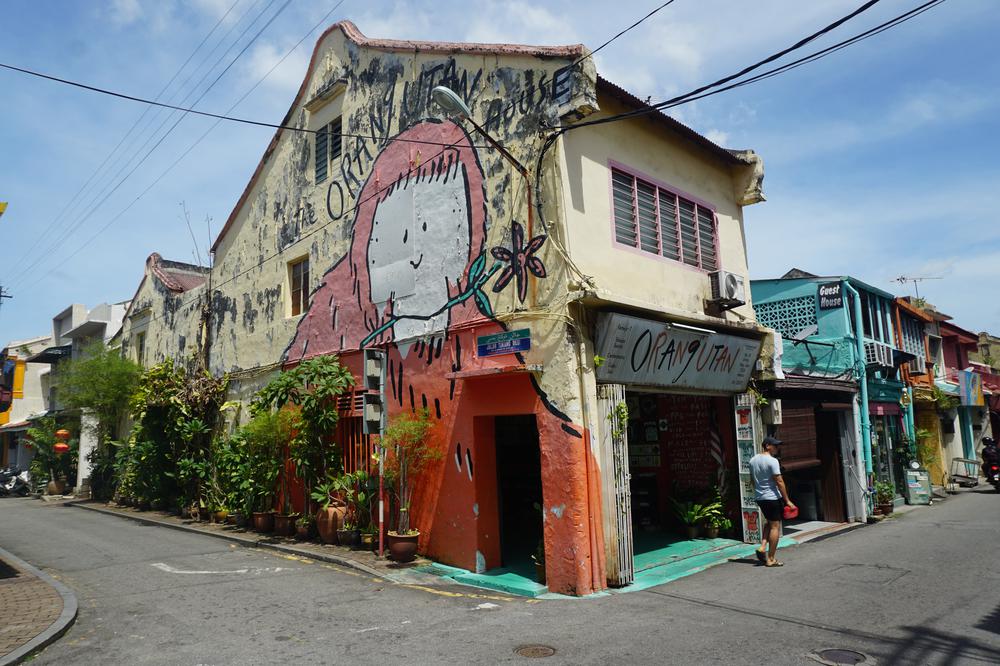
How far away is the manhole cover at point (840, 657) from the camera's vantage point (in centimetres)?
544

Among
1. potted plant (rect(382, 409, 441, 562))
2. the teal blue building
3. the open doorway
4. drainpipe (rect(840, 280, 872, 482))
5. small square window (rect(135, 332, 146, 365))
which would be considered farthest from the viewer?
small square window (rect(135, 332, 146, 365))

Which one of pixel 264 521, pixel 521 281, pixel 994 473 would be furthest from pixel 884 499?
pixel 264 521

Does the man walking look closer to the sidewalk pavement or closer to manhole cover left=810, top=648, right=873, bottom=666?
manhole cover left=810, top=648, right=873, bottom=666

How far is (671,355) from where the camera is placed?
33.1 feet

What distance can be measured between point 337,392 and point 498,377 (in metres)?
3.99

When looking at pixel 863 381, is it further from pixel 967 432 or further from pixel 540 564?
pixel 967 432

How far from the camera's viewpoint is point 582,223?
909cm

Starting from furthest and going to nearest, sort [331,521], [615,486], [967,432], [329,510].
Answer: [967,432]
[329,510]
[331,521]
[615,486]

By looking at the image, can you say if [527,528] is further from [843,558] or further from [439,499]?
[843,558]

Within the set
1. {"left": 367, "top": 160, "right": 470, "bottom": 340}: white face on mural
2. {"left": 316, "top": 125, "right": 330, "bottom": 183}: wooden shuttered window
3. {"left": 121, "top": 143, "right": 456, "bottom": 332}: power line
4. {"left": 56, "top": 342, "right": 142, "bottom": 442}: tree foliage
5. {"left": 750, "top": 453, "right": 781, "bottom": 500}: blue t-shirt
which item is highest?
{"left": 316, "top": 125, "right": 330, "bottom": 183}: wooden shuttered window

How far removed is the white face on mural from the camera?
10.4 meters

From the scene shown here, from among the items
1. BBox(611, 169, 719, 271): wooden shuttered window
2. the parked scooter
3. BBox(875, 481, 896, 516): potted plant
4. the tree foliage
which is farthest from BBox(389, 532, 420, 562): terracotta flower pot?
the parked scooter

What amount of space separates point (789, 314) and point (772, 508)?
7.88m

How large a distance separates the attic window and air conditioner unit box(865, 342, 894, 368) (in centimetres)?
1295
